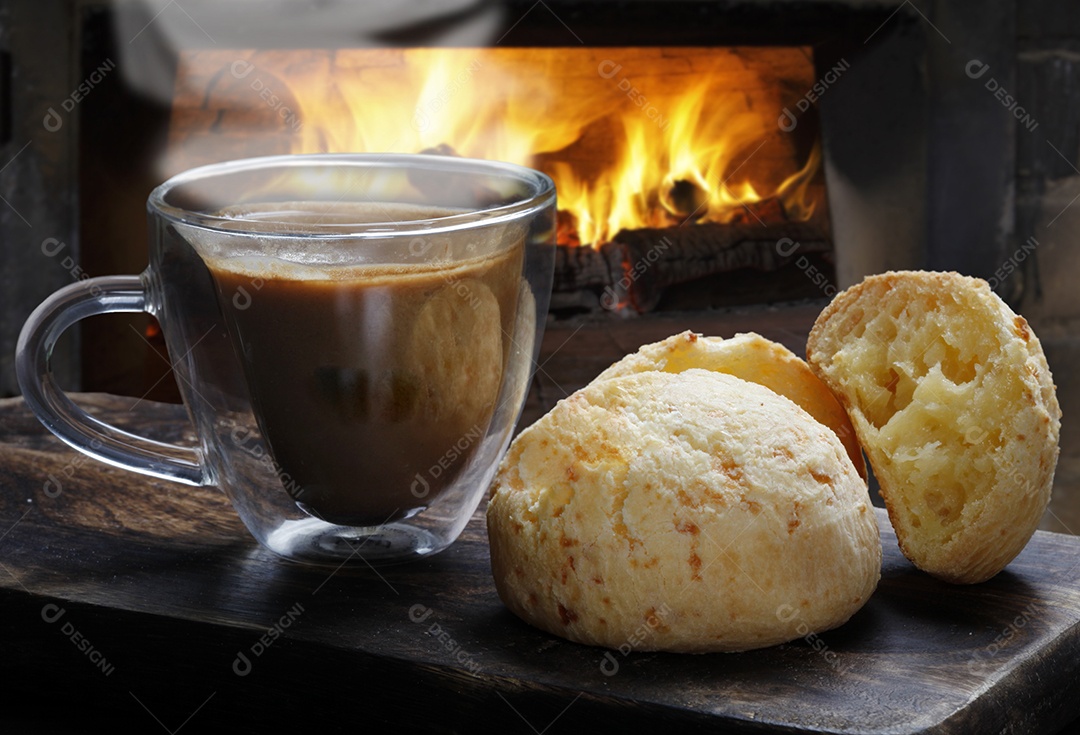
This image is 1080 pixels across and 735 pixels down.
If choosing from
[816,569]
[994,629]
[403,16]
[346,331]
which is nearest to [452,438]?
[346,331]

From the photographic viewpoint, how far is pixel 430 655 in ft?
2.90

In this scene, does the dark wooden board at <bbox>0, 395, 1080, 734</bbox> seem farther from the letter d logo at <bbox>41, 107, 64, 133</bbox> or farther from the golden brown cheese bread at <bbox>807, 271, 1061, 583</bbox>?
the letter d logo at <bbox>41, 107, 64, 133</bbox>

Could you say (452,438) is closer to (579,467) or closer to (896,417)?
(579,467)

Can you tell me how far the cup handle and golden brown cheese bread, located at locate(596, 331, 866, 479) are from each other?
0.41 metres

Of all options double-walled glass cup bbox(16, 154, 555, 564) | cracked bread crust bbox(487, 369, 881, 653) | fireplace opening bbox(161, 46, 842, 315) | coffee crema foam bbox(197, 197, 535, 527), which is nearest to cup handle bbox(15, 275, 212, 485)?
double-walled glass cup bbox(16, 154, 555, 564)

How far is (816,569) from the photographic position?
0.89 meters

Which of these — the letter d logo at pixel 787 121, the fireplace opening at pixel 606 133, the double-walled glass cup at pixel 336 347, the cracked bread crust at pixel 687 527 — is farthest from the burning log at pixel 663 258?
the cracked bread crust at pixel 687 527

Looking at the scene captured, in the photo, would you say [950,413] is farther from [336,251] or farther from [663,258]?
[663,258]

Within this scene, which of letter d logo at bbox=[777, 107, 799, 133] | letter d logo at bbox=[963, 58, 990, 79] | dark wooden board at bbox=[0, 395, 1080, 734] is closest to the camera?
dark wooden board at bbox=[0, 395, 1080, 734]

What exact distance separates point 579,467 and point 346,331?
220 mm

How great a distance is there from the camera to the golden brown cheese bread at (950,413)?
0.95 meters

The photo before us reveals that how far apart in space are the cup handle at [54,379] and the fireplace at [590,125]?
120cm

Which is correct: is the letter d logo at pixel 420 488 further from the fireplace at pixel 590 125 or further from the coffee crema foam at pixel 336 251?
the fireplace at pixel 590 125

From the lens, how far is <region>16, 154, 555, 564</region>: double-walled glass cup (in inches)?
39.1
